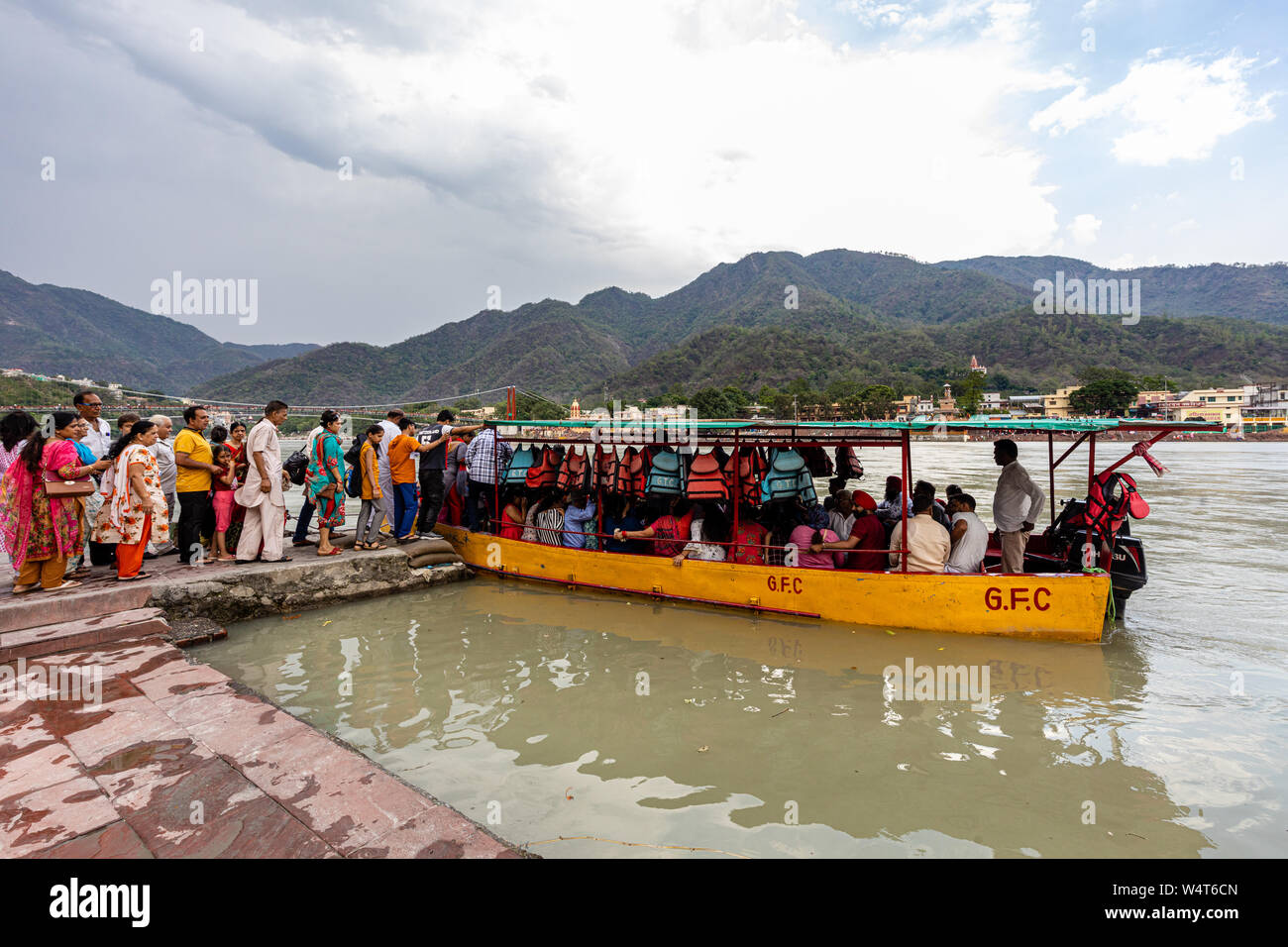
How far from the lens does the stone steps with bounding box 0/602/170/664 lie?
4.81 meters

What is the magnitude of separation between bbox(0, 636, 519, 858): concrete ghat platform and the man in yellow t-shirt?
10.0 ft

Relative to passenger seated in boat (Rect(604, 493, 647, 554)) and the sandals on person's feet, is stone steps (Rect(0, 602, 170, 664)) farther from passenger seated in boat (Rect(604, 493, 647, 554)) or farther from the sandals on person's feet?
passenger seated in boat (Rect(604, 493, 647, 554))

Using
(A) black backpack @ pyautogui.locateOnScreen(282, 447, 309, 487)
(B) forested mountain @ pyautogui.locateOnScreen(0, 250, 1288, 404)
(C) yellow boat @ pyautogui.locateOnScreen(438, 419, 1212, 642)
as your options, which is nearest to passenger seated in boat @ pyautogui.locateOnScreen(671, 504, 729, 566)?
(C) yellow boat @ pyautogui.locateOnScreen(438, 419, 1212, 642)

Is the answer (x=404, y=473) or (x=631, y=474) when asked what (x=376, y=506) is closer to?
(x=404, y=473)

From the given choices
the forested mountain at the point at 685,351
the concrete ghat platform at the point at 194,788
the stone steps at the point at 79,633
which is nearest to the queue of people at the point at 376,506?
the stone steps at the point at 79,633

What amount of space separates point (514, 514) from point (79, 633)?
4940mm

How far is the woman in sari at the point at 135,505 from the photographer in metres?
6.05

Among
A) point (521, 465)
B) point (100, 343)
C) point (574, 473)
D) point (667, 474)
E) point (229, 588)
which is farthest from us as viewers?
point (100, 343)

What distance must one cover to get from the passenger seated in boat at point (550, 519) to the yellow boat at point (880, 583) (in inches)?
12.8

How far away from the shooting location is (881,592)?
6.41 meters

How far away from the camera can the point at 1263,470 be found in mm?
30750

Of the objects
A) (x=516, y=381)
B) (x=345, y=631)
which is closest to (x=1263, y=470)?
(x=345, y=631)

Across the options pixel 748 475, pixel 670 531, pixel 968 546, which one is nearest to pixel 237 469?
pixel 670 531
